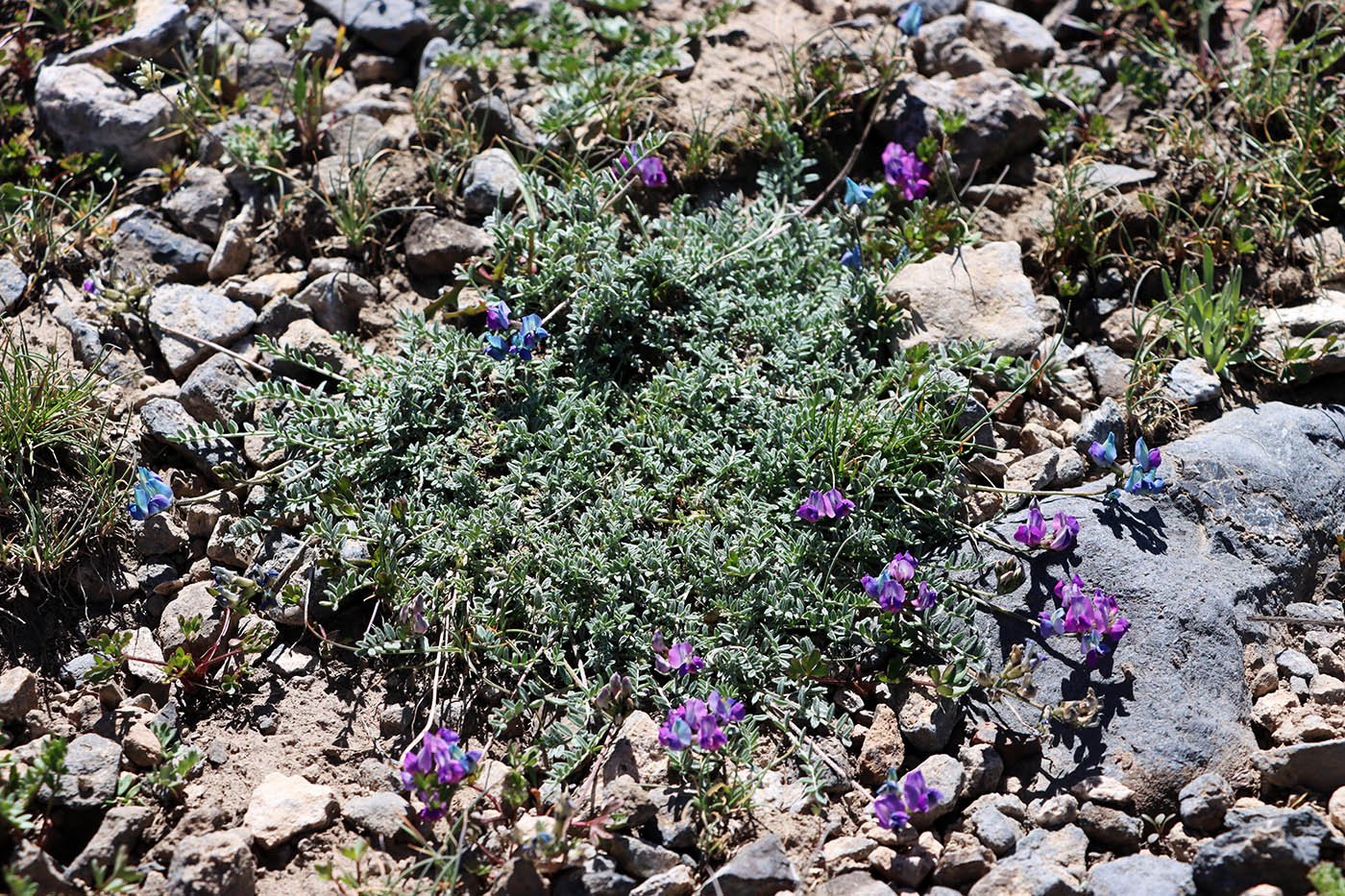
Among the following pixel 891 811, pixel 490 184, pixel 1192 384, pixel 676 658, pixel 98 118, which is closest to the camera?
pixel 891 811

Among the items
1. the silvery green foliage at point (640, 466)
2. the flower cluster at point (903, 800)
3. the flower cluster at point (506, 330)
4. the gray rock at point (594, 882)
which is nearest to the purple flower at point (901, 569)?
the silvery green foliage at point (640, 466)

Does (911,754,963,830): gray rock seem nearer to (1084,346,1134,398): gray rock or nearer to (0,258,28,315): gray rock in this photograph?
(1084,346,1134,398): gray rock

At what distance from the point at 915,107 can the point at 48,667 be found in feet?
14.4

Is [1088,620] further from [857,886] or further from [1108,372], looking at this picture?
[1108,372]

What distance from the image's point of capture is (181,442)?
409 centimetres

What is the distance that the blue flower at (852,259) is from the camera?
14.9ft

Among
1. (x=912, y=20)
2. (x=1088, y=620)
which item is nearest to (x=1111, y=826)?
(x=1088, y=620)

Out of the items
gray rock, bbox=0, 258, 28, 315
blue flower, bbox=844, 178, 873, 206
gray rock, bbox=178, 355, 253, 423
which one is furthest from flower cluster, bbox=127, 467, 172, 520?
blue flower, bbox=844, 178, 873, 206

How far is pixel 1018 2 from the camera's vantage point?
233 inches

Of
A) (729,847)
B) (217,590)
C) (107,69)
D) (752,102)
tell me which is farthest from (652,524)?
(107,69)

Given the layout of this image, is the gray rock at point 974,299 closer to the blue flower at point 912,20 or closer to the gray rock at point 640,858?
the blue flower at point 912,20

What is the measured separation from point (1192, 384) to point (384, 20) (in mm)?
4325

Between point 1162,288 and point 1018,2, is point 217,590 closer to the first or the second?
point 1162,288

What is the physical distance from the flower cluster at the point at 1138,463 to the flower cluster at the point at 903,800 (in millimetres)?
1393
